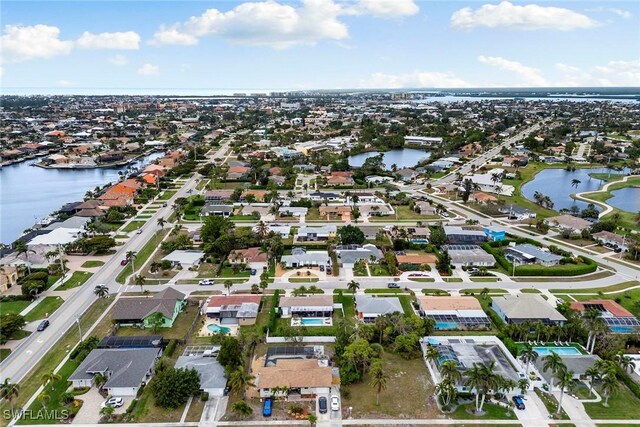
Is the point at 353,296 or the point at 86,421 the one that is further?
the point at 353,296

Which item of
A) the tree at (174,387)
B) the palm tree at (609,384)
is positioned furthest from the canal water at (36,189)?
the palm tree at (609,384)

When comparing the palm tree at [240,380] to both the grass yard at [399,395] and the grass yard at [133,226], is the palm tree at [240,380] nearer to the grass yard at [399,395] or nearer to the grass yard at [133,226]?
the grass yard at [399,395]

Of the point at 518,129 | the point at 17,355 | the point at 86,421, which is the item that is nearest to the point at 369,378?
the point at 86,421

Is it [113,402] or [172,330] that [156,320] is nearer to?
[172,330]

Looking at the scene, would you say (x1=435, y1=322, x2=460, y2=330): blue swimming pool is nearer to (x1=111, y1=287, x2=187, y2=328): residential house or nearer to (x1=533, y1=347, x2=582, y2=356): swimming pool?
(x1=533, y1=347, x2=582, y2=356): swimming pool

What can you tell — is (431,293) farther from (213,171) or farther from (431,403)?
(213,171)

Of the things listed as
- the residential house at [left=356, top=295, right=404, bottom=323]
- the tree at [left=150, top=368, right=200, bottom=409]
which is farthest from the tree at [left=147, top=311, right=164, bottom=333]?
the residential house at [left=356, top=295, right=404, bottom=323]

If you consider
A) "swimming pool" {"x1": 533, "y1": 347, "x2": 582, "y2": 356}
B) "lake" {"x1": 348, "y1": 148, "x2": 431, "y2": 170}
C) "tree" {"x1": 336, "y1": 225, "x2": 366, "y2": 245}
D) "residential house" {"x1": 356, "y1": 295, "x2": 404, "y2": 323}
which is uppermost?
"tree" {"x1": 336, "y1": 225, "x2": 366, "y2": 245}
